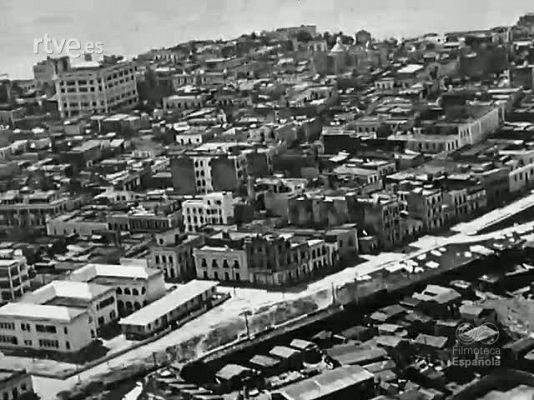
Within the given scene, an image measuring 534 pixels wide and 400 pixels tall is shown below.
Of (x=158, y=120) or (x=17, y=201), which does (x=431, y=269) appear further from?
(x=158, y=120)

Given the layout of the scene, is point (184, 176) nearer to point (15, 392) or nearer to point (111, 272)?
point (111, 272)

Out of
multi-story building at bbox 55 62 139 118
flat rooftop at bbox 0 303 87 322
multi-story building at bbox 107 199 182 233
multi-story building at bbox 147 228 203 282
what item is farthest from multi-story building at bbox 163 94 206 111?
flat rooftop at bbox 0 303 87 322

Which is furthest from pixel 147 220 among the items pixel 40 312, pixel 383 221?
pixel 40 312

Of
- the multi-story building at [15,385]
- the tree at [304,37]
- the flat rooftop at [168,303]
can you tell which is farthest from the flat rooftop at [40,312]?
the tree at [304,37]

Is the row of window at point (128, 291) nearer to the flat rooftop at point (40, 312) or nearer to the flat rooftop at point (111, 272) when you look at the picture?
the flat rooftop at point (111, 272)

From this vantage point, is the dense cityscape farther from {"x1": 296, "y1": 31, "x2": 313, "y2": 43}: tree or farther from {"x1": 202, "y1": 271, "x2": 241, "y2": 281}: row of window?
{"x1": 296, "y1": 31, "x2": 313, "y2": 43}: tree

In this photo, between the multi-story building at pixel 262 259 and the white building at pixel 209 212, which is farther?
the white building at pixel 209 212
